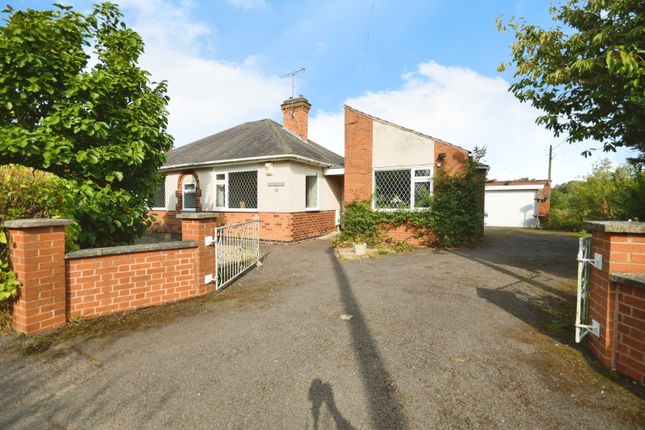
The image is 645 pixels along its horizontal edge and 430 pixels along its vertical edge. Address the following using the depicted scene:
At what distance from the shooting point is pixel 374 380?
103 inches

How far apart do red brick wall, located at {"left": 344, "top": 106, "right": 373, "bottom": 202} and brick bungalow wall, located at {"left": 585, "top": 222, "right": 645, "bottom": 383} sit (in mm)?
8252

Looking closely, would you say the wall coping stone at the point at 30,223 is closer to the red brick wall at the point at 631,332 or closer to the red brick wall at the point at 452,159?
the red brick wall at the point at 631,332

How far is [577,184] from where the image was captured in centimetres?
1817

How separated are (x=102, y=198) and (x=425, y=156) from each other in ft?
29.3

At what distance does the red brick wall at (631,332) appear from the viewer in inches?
96.2

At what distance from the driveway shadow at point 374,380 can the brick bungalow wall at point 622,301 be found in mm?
1984

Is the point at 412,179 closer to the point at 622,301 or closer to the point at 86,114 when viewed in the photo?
the point at 622,301

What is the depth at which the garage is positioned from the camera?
20.8 metres

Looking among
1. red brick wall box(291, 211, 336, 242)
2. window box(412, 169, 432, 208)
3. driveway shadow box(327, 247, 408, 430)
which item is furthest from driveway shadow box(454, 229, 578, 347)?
red brick wall box(291, 211, 336, 242)

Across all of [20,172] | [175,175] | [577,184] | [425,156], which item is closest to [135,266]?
[20,172]

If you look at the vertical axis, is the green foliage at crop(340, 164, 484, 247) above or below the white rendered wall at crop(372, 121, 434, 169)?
below

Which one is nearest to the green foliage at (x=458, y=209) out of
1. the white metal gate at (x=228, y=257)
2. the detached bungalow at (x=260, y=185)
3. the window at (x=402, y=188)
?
the window at (x=402, y=188)

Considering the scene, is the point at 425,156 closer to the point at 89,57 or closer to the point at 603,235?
the point at 603,235

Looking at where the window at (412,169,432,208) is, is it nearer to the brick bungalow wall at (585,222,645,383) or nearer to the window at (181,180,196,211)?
the brick bungalow wall at (585,222,645,383)
